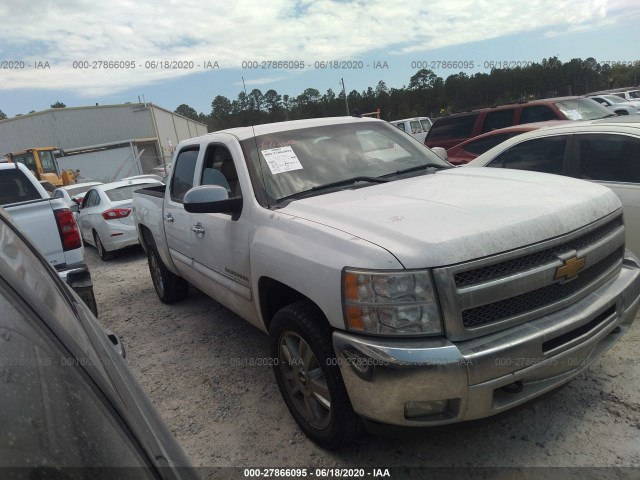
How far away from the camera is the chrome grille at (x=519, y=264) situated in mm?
2230

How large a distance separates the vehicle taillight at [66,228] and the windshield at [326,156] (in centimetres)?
235

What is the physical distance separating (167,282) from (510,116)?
8256 mm

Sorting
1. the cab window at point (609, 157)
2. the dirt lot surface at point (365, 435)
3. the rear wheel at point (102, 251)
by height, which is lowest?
the rear wheel at point (102, 251)

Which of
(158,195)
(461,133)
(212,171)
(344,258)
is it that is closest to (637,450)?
(344,258)

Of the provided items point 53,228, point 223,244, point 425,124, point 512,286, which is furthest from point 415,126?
point 512,286

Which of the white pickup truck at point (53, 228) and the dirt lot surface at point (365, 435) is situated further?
the white pickup truck at point (53, 228)

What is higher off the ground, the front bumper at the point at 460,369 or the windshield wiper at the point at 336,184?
the windshield wiper at the point at 336,184

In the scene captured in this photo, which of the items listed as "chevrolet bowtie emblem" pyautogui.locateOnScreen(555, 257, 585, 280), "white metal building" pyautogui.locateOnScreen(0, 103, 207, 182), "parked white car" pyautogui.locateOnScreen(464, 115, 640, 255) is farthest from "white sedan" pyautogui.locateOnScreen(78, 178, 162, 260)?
"white metal building" pyautogui.locateOnScreen(0, 103, 207, 182)

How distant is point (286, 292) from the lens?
3.05 meters

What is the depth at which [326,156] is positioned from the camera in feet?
11.8

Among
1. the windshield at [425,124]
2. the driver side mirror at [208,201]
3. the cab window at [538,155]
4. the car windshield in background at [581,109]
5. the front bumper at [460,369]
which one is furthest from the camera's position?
the windshield at [425,124]

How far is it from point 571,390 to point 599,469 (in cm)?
72

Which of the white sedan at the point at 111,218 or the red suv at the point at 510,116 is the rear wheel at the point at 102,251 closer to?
the white sedan at the point at 111,218

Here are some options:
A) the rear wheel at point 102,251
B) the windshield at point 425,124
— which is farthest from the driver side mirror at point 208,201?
the windshield at point 425,124
